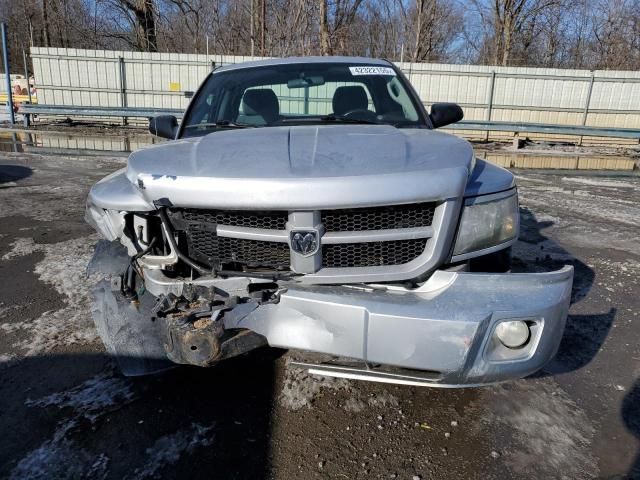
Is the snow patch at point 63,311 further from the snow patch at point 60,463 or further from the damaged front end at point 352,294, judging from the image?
the damaged front end at point 352,294

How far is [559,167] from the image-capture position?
11.1m

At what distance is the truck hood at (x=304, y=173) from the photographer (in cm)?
181

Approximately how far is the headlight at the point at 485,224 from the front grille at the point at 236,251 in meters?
0.76

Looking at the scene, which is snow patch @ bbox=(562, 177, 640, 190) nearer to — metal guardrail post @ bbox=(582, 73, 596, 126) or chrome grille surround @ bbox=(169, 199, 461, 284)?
chrome grille surround @ bbox=(169, 199, 461, 284)

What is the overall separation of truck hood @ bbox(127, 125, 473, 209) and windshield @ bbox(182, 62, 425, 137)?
916 millimetres

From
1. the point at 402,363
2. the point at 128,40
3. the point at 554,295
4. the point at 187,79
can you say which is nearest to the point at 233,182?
the point at 402,363

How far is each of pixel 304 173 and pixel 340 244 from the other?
1.09 ft

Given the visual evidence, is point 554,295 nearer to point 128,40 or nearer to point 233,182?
point 233,182

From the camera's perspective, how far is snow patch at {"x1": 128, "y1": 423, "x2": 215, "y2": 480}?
1.90 metres

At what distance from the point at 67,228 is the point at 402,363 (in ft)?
14.9

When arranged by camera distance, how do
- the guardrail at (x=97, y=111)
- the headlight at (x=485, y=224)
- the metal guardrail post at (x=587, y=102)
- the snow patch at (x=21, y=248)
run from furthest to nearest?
the metal guardrail post at (x=587, y=102), the guardrail at (x=97, y=111), the snow patch at (x=21, y=248), the headlight at (x=485, y=224)

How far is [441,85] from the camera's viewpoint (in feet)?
57.2

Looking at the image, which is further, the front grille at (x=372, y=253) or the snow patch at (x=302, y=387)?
the snow patch at (x=302, y=387)

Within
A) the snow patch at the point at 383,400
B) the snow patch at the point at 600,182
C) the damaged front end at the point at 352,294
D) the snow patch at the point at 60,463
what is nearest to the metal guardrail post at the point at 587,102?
the snow patch at the point at 600,182
